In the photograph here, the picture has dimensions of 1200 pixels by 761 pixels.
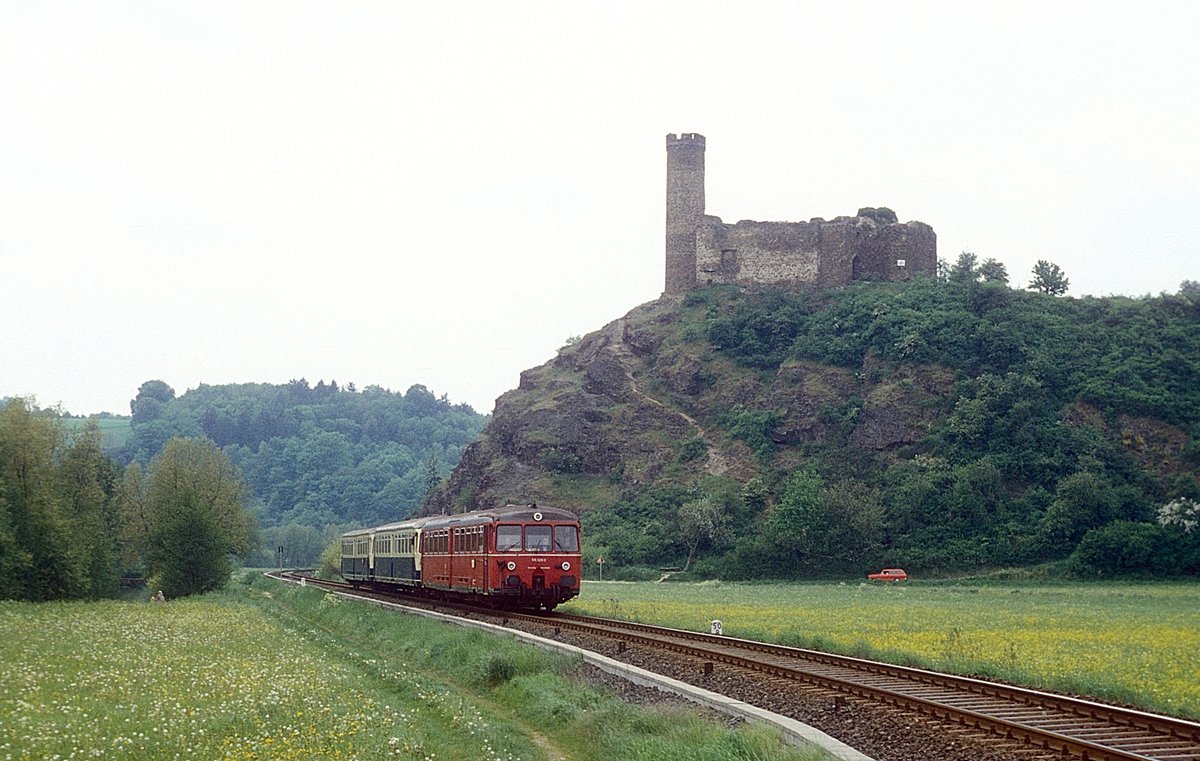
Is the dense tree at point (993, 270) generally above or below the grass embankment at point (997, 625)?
above

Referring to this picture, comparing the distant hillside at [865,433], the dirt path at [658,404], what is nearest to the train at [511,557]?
the distant hillside at [865,433]

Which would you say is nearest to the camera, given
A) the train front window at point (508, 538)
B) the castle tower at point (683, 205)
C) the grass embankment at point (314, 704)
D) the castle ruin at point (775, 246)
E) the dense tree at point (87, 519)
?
the grass embankment at point (314, 704)

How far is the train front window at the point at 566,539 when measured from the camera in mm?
33188

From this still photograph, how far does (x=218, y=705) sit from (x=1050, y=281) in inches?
3420

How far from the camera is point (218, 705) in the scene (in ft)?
48.5

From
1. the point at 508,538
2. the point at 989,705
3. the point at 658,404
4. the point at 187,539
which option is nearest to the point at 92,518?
the point at 187,539

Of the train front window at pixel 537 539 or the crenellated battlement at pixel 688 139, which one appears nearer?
the train front window at pixel 537 539

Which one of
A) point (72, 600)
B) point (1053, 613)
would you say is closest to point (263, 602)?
point (72, 600)

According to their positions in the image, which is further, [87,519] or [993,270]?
[993,270]

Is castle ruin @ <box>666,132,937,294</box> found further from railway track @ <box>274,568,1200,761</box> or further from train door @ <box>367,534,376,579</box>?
railway track @ <box>274,568,1200,761</box>

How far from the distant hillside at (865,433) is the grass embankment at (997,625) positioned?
909 cm

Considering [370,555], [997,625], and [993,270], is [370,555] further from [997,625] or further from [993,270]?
[993,270]

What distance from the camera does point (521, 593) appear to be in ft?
106

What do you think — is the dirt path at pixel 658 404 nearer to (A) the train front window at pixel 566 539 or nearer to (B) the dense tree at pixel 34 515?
(B) the dense tree at pixel 34 515
